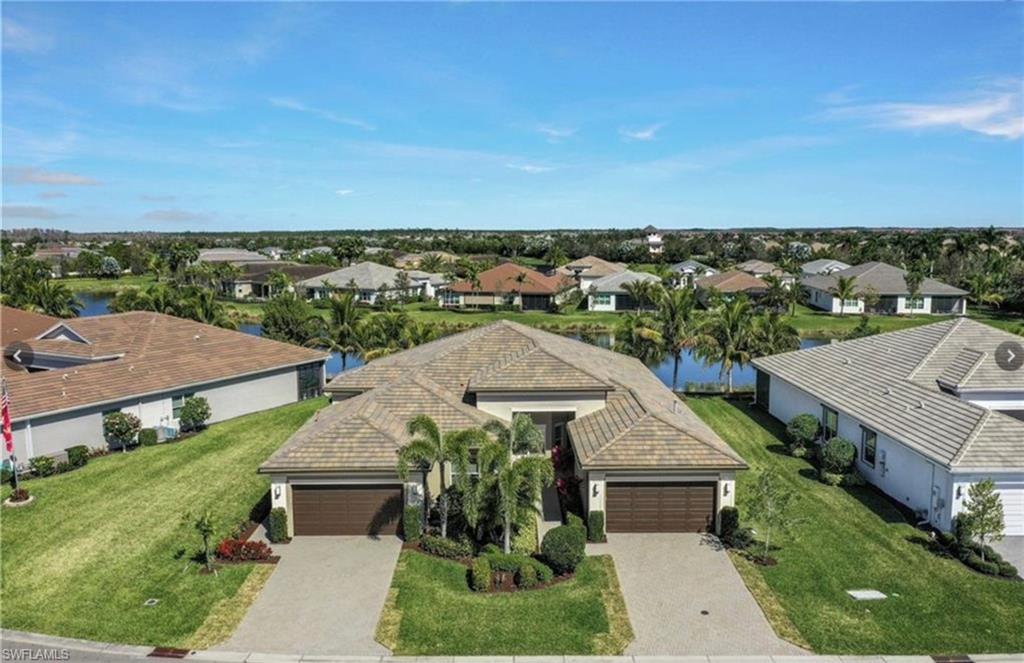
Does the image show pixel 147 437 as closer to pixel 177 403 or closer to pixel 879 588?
pixel 177 403

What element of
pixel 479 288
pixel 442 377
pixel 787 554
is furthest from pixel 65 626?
pixel 479 288

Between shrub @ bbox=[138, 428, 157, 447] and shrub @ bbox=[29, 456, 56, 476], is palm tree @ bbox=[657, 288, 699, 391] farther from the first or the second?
shrub @ bbox=[29, 456, 56, 476]

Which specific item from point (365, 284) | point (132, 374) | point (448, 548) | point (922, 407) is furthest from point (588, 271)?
point (448, 548)

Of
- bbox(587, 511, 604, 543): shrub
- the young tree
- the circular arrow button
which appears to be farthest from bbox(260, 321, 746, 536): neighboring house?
the circular arrow button

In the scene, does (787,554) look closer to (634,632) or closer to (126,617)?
(634,632)

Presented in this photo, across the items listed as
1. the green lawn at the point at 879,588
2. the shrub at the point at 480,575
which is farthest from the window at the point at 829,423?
the shrub at the point at 480,575
